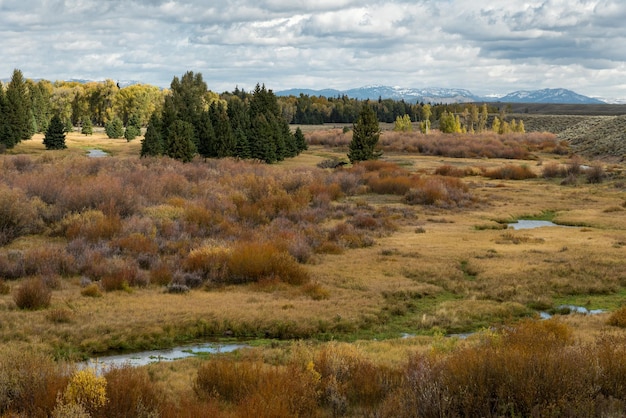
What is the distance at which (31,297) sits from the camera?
48.8 feet

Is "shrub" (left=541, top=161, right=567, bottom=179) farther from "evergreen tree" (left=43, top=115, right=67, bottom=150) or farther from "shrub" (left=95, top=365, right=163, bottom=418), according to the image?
"evergreen tree" (left=43, top=115, right=67, bottom=150)

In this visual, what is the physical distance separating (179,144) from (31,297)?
141ft

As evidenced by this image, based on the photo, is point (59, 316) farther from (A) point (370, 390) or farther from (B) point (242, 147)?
(B) point (242, 147)

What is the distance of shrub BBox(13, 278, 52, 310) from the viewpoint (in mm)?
14828

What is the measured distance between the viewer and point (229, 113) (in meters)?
79.8

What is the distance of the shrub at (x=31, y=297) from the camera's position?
14.8 m

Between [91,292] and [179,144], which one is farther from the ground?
[179,144]

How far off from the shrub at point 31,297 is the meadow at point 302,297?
4 centimetres

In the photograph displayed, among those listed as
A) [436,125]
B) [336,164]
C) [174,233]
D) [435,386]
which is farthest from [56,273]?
[436,125]

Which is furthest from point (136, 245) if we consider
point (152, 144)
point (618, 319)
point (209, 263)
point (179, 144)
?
point (152, 144)

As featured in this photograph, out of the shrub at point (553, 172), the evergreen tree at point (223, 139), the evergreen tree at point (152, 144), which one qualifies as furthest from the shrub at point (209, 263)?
the shrub at point (553, 172)

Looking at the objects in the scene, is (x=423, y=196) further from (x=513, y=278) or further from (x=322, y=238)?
(x=513, y=278)

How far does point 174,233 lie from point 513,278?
14.1m

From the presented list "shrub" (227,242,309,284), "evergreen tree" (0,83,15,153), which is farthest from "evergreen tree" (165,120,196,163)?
"shrub" (227,242,309,284)
